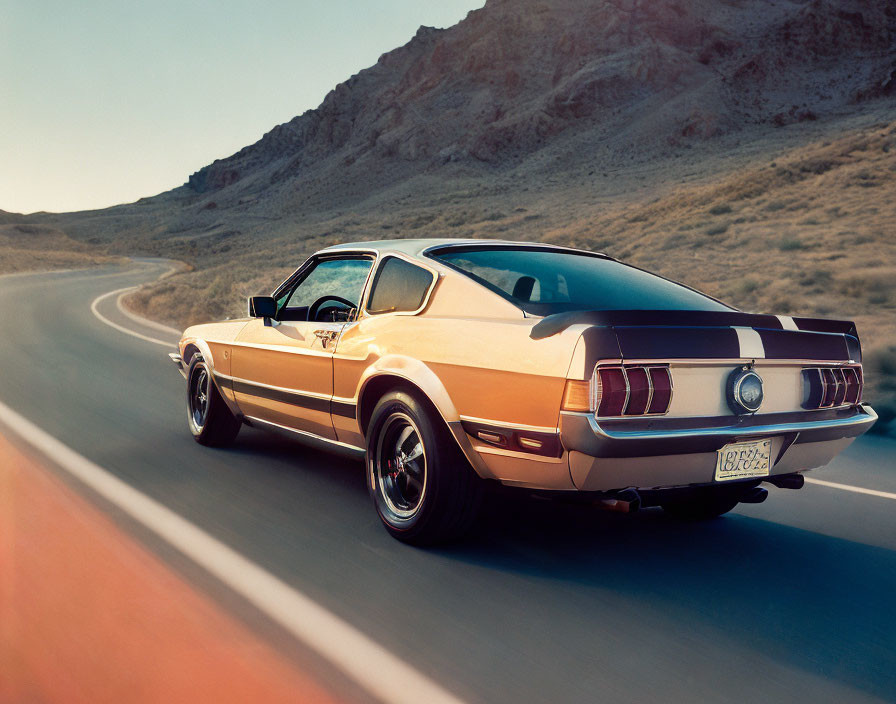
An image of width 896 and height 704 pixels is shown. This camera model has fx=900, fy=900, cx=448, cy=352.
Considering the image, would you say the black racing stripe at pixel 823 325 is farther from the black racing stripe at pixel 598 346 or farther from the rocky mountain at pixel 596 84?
the rocky mountain at pixel 596 84

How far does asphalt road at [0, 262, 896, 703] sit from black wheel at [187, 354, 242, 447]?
120 mm

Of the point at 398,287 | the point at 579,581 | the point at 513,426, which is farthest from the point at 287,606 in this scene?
the point at 398,287

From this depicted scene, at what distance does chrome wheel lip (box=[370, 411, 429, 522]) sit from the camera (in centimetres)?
428

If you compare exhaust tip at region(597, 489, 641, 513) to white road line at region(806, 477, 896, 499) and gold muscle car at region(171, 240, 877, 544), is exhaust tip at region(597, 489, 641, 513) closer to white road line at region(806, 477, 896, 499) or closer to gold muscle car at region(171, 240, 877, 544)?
gold muscle car at region(171, 240, 877, 544)

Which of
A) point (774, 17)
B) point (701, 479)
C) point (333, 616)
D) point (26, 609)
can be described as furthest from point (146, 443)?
point (774, 17)

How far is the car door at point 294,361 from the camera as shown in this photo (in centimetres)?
504

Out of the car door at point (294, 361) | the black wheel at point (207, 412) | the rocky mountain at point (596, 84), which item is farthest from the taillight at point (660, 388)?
the rocky mountain at point (596, 84)

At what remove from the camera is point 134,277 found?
42.3 metres

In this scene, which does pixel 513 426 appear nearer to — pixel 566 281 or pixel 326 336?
pixel 566 281

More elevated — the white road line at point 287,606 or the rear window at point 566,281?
the rear window at point 566,281

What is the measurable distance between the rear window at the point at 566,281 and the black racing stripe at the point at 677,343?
2.07 ft

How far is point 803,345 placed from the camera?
4051mm

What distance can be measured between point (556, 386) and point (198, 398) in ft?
13.1

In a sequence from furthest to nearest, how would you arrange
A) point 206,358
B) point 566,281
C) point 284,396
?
point 206,358 → point 284,396 → point 566,281
